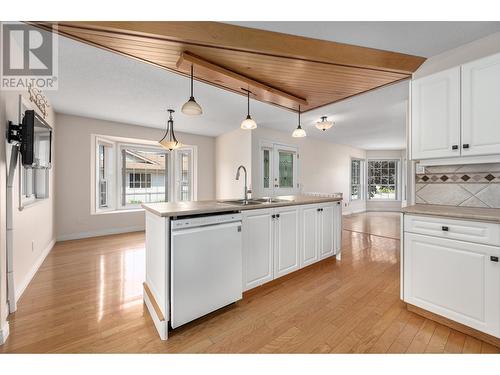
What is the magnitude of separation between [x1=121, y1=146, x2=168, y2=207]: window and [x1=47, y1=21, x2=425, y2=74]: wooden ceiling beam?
12.1ft

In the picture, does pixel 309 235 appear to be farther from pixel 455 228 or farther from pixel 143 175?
A: pixel 143 175

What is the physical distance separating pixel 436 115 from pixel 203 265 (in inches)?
94.6

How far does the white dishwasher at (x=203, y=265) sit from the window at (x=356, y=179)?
7.32 m

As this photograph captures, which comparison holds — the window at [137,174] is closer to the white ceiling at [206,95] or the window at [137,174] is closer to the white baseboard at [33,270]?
the white ceiling at [206,95]

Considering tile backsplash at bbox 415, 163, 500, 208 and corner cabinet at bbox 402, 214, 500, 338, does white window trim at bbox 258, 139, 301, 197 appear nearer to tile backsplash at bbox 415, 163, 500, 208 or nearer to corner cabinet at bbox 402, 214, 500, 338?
tile backsplash at bbox 415, 163, 500, 208

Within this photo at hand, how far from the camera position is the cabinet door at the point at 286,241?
229cm

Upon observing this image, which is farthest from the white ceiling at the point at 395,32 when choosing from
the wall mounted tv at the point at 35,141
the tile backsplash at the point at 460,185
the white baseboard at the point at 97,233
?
the white baseboard at the point at 97,233

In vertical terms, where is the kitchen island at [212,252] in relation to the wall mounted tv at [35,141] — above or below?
below

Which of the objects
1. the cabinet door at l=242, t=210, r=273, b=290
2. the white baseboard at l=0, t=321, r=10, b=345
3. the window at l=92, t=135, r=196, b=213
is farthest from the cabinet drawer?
the window at l=92, t=135, r=196, b=213

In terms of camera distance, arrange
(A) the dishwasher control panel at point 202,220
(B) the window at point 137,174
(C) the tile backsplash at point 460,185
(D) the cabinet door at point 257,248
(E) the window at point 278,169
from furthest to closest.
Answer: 1. (E) the window at point 278,169
2. (B) the window at point 137,174
3. (D) the cabinet door at point 257,248
4. (C) the tile backsplash at point 460,185
5. (A) the dishwasher control panel at point 202,220

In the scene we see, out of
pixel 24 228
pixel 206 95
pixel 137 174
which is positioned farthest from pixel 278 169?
pixel 24 228

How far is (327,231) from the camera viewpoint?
2893 millimetres

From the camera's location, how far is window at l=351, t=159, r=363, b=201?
8.12 metres

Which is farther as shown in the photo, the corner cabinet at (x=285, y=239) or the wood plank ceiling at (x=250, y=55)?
the corner cabinet at (x=285, y=239)
